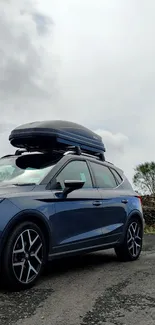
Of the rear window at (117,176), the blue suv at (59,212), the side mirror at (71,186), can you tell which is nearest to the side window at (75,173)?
the blue suv at (59,212)

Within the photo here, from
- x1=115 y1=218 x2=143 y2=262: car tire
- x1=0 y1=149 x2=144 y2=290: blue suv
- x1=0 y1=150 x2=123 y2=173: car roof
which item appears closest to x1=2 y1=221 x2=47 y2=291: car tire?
x1=0 y1=149 x2=144 y2=290: blue suv

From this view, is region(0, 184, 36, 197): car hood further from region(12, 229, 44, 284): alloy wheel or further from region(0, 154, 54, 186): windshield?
region(12, 229, 44, 284): alloy wheel

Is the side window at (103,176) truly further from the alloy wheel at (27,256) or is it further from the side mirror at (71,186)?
the alloy wheel at (27,256)

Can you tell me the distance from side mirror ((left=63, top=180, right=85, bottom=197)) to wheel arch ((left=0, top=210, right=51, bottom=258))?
1.82 ft

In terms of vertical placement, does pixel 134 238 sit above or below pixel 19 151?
below

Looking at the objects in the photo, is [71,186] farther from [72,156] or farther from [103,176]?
[103,176]

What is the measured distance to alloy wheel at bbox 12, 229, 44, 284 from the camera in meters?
4.57

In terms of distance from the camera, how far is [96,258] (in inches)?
292

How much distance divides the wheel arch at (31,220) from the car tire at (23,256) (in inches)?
1.9

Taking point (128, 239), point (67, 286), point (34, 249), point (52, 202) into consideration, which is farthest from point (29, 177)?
point (128, 239)

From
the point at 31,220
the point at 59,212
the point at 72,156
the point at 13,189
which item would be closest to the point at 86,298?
the point at 31,220

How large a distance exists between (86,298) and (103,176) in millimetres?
2656

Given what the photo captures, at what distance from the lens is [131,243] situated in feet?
23.5

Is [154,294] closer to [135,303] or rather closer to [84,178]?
[135,303]
